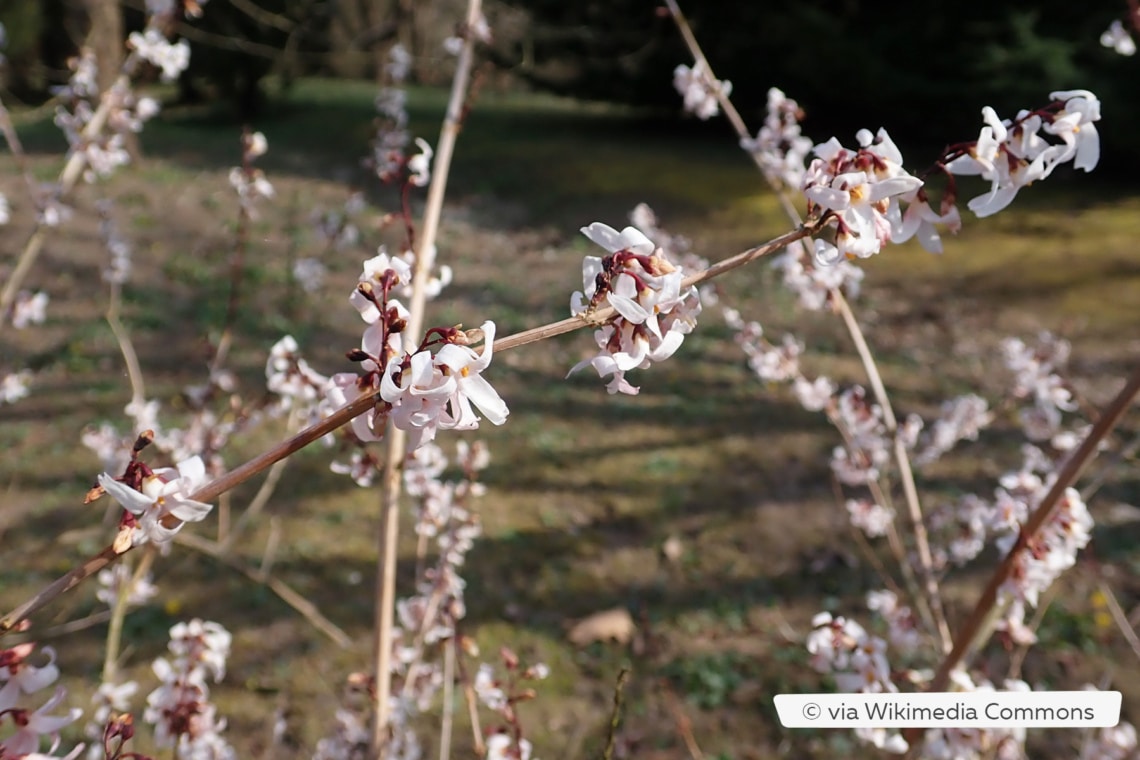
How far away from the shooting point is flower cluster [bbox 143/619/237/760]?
120cm

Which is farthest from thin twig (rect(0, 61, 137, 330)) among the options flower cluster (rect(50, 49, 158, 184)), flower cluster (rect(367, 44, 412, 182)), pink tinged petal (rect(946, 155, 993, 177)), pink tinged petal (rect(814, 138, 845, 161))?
pink tinged petal (rect(946, 155, 993, 177))

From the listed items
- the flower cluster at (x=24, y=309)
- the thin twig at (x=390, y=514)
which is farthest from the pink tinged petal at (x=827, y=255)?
the flower cluster at (x=24, y=309)

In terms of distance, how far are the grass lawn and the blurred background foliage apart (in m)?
1.11

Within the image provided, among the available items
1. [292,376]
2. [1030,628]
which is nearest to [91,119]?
[292,376]

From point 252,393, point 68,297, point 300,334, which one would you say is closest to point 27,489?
point 252,393

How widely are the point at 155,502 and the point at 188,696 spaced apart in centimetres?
79

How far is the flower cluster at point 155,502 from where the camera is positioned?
1.97 feet

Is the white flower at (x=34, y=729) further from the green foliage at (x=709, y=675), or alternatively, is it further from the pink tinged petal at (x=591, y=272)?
the green foliage at (x=709, y=675)

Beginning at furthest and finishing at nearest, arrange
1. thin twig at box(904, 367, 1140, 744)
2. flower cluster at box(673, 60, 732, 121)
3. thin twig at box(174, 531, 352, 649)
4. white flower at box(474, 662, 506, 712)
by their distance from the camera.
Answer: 1. flower cluster at box(673, 60, 732, 121)
2. thin twig at box(174, 531, 352, 649)
3. white flower at box(474, 662, 506, 712)
4. thin twig at box(904, 367, 1140, 744)

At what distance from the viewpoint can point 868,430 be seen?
8.09 ft

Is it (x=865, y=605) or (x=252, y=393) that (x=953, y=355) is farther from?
(x=252, y=393)

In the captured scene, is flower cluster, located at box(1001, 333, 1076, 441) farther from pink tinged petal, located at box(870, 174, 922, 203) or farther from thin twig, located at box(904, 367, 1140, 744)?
pink tinged petal, located at box(870, 174, 922, 203)

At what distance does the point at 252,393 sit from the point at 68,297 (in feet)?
9.05

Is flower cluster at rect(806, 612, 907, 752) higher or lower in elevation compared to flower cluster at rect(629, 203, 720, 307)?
lower
